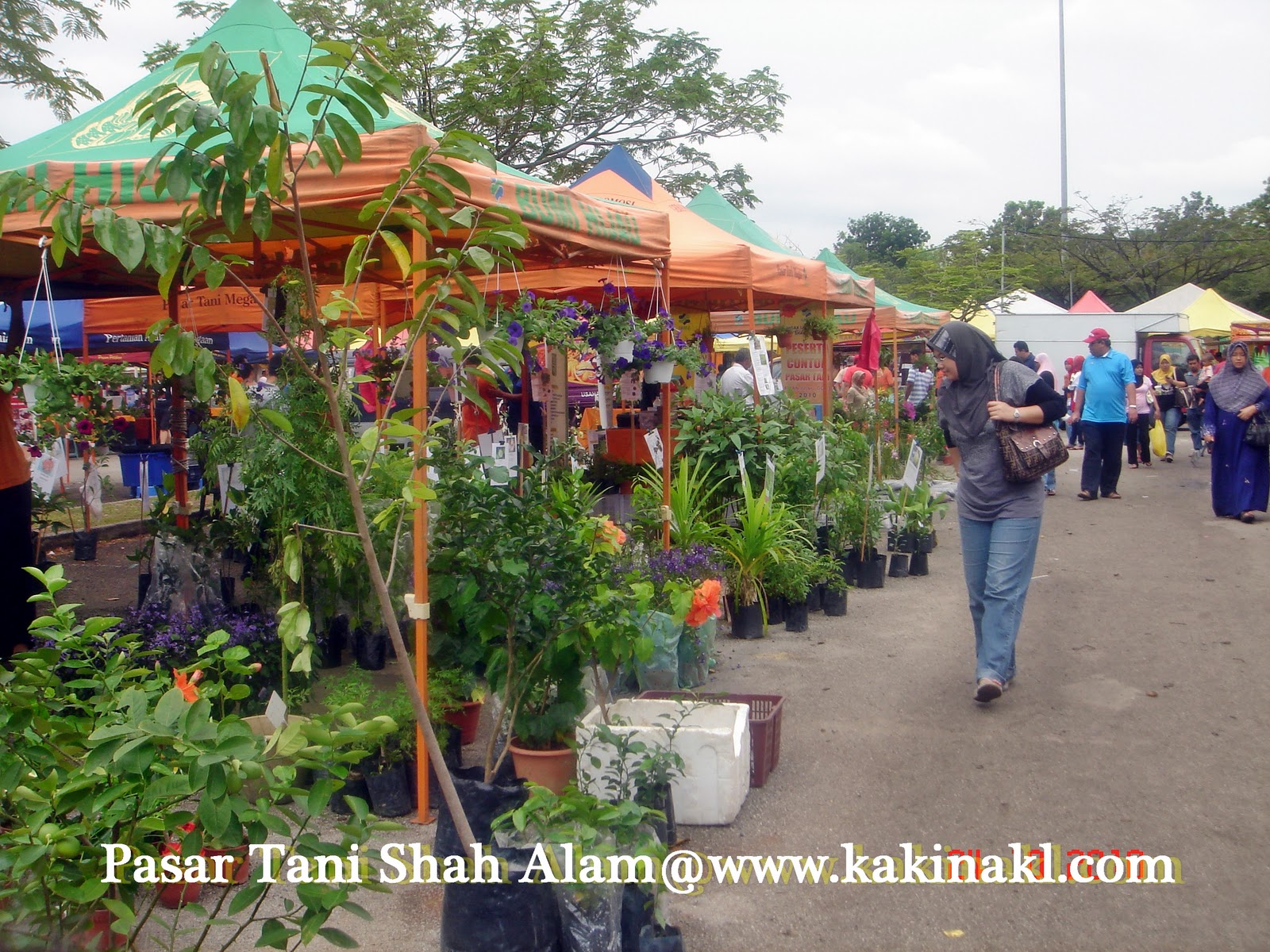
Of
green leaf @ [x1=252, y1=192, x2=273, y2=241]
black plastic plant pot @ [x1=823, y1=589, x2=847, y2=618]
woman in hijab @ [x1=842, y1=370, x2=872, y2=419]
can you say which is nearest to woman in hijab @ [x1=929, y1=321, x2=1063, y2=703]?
black plastic plant pot @ [x1=823, y1=589, x2=847, y2=618]

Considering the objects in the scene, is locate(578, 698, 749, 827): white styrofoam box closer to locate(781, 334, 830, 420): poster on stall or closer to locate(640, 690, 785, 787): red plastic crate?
locate(640, 690, 785, 787): red plastic crate

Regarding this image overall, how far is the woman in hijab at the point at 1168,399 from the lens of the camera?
62.3 ft

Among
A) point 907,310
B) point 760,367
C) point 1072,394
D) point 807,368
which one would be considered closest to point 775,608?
point 760,367

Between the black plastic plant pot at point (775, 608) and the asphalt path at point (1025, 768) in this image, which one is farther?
Result: the black plastic plant pot at point (775, 608)

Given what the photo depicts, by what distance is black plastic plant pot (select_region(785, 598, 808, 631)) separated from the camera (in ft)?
24.0

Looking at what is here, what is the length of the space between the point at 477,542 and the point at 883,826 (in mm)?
1917

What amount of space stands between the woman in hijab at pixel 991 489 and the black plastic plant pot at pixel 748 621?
1.79 metres

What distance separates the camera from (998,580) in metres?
5.42

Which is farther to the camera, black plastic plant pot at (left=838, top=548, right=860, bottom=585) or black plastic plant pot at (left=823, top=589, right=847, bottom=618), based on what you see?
black plastic plant pot at (left=838, top=548, right=860, bottom=585)

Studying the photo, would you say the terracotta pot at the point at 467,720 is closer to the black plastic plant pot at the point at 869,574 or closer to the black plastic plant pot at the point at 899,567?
the black plastic plant pot at the point at 869,574

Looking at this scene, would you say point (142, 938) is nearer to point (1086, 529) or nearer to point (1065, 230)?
point (1086, 529)

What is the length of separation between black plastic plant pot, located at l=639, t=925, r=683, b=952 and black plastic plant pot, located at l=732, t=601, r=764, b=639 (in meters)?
4.09

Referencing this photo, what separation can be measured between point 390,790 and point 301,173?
7.83 feet

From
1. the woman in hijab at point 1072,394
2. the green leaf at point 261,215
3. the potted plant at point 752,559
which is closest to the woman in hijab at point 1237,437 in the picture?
the woman in hijab at point 1072,394
